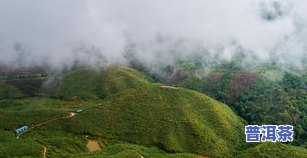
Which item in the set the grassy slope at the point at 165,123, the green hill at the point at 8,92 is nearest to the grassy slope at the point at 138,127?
the grassy slope at the point at 165,123

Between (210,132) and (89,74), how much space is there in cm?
3766

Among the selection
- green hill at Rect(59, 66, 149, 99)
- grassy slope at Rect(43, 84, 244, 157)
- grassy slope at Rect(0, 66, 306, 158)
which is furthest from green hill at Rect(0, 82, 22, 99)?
grassy slope at Rect(43, 84, 244, 157)

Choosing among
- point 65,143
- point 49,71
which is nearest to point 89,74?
point 49,71

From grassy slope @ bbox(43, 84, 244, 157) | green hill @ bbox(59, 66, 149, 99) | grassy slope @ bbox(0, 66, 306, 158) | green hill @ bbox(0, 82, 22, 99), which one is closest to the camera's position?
grassy slope @ bbox(0, 66, 306, 158)

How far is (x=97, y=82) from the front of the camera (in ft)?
364

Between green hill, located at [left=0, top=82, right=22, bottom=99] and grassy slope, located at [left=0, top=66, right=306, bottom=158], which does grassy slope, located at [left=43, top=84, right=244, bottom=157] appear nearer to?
grassy slope, located at [left=0, top=66, right=306, bottom=158]

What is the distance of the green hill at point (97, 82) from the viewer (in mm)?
107188

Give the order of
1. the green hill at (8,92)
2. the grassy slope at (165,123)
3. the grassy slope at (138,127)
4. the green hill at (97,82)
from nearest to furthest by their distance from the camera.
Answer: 1. the grassy slope at (138,127)
2. the grassy slope at (165,123)
3. the green hill at (8,92)
4. the green hill at (97,82)

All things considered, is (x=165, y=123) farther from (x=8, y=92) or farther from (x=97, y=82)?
(x=8, y=92)

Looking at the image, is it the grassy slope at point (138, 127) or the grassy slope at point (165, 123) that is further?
the grassy slope at point (165, 123)

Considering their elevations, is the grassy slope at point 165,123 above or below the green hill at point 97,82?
below

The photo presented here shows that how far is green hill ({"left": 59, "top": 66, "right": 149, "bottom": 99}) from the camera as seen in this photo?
107188mm

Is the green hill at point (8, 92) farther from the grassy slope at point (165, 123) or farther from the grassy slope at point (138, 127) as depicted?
the grassy slope at point (165, 123)

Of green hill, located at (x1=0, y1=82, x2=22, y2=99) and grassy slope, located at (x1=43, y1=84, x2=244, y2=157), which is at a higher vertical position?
green hill, located at (x1=0, y1=82, x2=22, y2=99)
